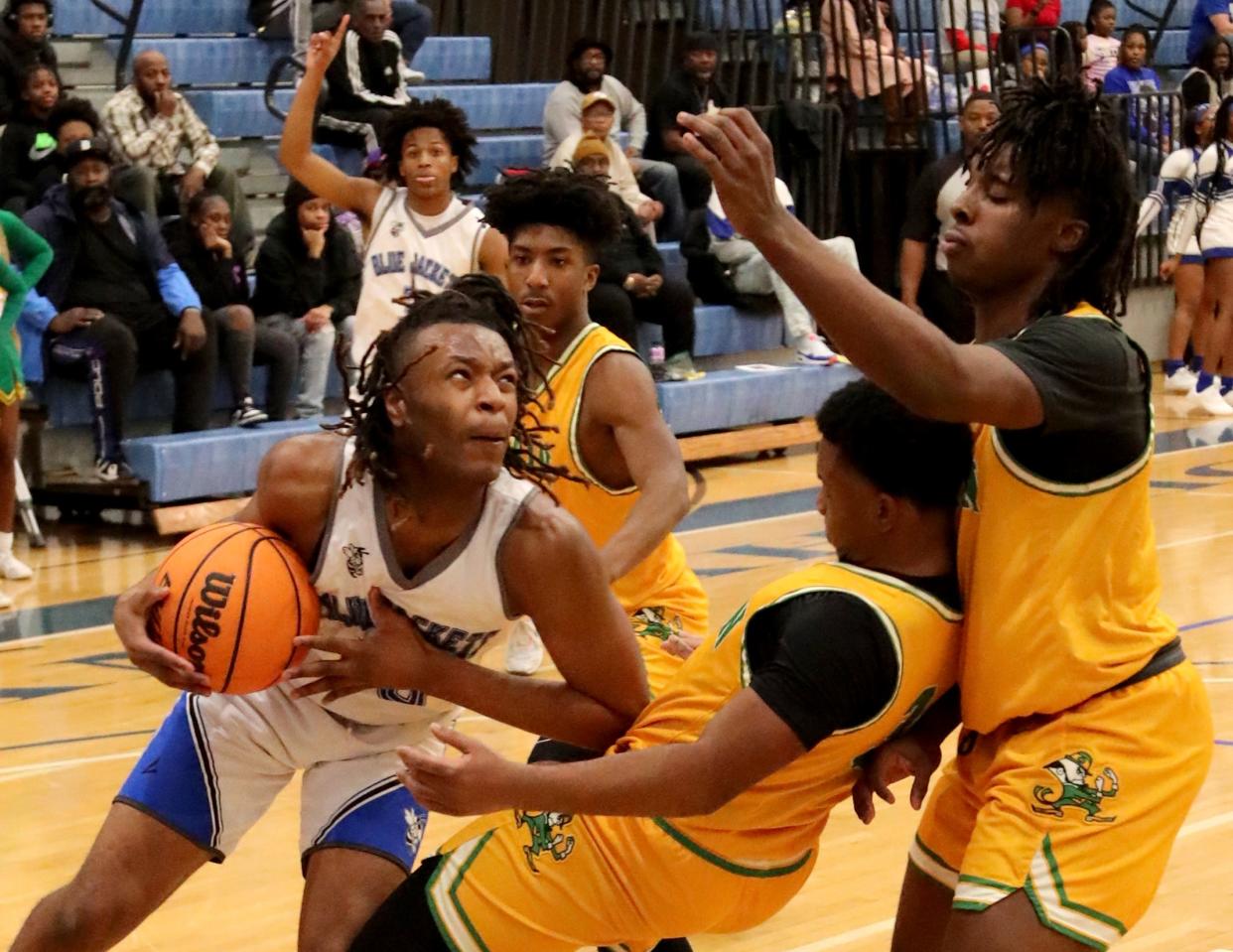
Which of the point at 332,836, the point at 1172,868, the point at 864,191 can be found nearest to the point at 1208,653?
the point at 1172,868

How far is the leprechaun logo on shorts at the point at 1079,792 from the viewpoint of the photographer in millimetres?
2479

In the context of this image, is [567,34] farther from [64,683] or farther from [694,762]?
[694,762]

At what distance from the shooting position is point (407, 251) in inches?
285

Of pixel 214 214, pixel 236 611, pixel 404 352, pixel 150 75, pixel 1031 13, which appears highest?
pixel 1031 13

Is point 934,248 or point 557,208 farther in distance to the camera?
point 934,248

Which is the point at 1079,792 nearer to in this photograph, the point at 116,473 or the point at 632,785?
the point at 632,785

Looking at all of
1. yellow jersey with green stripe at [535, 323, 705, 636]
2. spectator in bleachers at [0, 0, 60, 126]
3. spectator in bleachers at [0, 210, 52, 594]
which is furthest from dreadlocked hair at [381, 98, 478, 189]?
yellow jersey with green stripe at [535, 323, 705, 636]

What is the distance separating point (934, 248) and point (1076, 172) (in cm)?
890


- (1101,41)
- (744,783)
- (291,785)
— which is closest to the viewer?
(744,783)

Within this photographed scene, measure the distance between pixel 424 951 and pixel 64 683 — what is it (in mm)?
4154

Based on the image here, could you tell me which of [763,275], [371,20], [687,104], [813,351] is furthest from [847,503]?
[687,104]

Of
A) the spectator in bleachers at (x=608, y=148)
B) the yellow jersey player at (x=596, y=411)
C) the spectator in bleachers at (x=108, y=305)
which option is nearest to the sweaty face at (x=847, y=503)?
the yellow jersey player at (x=596, y=411)

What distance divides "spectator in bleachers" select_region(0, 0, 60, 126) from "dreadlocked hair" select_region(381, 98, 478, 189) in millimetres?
2987

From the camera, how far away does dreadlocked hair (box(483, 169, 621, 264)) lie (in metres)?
4.06
